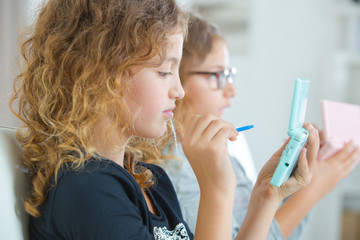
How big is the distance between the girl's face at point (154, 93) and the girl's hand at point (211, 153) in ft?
0.24

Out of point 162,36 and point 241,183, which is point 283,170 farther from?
point 241,183

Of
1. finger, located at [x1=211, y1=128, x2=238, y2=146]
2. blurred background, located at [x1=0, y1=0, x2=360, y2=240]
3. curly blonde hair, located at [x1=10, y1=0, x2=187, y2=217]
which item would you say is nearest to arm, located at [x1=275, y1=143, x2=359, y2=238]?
finger, located at [x1=211, y1=128, x2=238, y2=146]

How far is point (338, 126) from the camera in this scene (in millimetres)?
1264

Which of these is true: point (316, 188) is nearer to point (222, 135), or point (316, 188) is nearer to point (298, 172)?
point (298, 172)

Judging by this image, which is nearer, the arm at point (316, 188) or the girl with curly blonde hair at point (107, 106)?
the girl with curly blonde hair at point (107, 106)

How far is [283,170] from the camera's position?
825 millimetres

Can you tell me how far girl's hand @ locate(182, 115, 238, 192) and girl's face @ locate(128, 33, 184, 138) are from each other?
2.8 inches

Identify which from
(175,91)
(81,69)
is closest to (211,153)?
(175,91)

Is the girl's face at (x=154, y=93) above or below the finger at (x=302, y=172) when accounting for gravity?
above

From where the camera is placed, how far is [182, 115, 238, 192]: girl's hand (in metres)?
0.78

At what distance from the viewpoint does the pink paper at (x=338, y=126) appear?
4.08ft

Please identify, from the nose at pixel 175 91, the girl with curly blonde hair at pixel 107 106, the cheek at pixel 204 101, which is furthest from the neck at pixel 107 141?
the cheek at pixel 204 101

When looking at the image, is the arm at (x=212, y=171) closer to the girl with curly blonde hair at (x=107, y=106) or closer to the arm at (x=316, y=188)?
the girl with curly blonde hair at (x=107, y=106)

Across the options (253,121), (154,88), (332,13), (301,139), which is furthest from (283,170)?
(332,13)
